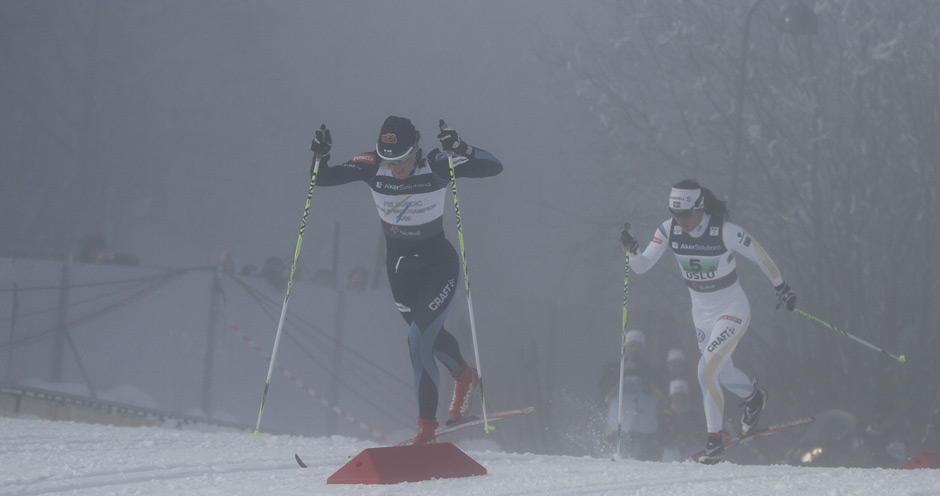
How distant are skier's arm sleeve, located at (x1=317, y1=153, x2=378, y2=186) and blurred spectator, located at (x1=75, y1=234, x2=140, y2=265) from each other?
8.57 metres

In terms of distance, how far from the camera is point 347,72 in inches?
719

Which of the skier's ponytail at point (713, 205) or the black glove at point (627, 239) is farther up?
the skier's ponytail at point (713, 205)

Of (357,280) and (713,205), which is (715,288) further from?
(357,280)

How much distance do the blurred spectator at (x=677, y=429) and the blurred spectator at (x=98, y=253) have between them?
26.5 feet

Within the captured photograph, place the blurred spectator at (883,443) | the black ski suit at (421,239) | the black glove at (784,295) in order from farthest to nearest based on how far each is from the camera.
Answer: the blurred spectator at (883,443), the black glove at (784,295), the black ski suit at (421,239)

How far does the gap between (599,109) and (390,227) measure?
12.6 metres

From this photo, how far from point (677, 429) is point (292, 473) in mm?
6231

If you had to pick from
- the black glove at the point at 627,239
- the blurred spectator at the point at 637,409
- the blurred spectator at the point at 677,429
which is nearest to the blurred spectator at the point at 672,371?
the blurred spectator at the point at 677,429

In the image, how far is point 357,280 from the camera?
12.3 m

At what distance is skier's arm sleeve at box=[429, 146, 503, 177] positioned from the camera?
4.77 metres

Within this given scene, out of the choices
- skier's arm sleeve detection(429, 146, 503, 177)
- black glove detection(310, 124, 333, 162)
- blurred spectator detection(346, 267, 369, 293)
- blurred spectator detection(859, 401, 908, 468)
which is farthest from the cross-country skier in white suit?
blurred spectator detection(346, 267, 369, 293)


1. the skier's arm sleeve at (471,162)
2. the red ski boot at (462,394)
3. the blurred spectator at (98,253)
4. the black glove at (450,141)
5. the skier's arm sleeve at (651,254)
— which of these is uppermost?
the black glove at (450,141)

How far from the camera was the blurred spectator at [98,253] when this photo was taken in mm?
12836

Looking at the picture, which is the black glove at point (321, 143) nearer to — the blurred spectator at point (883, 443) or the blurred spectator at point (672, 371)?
the blurred spectator at point (672, 371)
